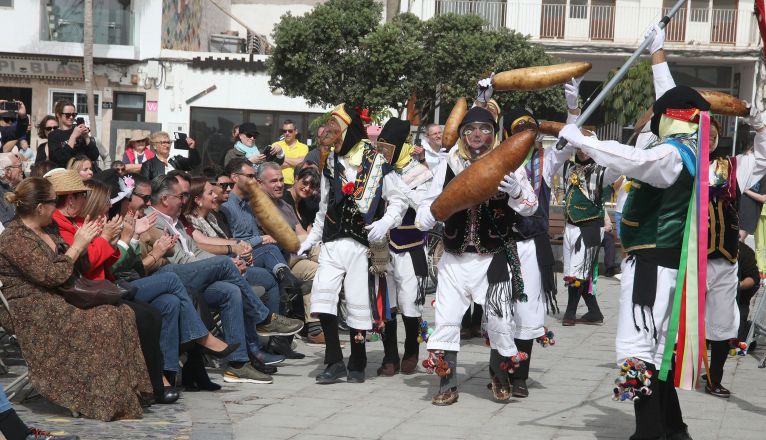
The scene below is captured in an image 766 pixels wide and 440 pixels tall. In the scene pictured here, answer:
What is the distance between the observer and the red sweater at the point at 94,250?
703 cm

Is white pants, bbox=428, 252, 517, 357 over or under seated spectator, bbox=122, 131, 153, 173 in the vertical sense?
Result: under

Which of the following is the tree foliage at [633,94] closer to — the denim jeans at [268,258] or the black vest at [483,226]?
the denim jeans at [268,258]

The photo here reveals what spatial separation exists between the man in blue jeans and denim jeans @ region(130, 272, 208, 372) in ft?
1.27

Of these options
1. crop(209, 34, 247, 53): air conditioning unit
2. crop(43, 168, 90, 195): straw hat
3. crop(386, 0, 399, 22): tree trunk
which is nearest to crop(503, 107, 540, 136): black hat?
crop(43, 168, 90, 195): straw hat

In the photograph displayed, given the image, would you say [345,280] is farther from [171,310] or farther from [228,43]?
[228,43]

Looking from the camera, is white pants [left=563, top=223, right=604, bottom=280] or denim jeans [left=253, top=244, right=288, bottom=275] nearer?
denim jeans [left=253, top=244, right=288, bottom=275]

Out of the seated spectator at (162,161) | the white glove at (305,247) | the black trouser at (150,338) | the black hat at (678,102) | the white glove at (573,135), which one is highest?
the black hat at (678,102)

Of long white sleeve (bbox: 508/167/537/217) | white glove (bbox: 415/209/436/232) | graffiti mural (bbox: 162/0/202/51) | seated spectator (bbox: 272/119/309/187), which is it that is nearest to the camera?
long white sleeve (bbox: 508/167/537/217)

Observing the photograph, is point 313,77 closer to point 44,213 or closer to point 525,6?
point 525,6

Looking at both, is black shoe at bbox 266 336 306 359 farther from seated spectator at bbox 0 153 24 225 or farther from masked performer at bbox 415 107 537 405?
seated spectator at bbox 0 153 24 225

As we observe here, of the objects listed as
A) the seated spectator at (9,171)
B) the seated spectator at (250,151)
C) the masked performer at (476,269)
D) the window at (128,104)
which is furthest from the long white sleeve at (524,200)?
the window at (128,104)

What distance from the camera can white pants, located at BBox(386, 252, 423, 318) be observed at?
884cm

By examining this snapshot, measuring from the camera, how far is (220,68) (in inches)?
1342

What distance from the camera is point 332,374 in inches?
328
